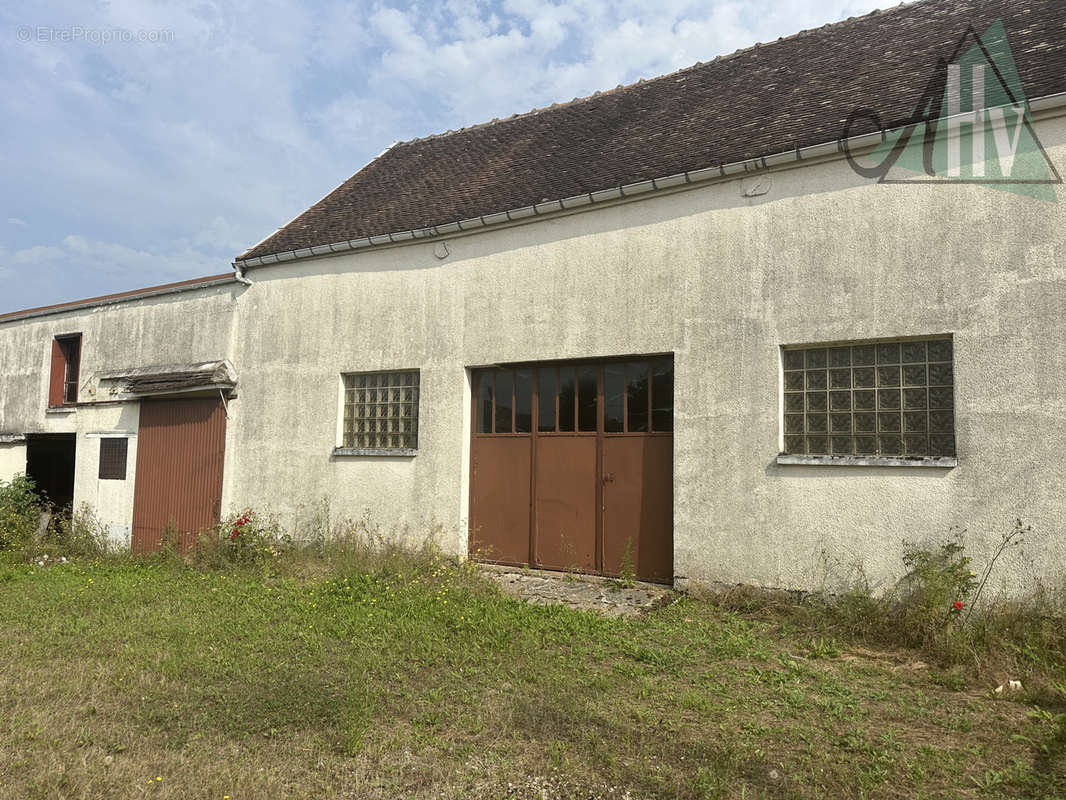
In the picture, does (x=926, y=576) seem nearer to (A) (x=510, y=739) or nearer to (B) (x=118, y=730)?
(A) (x=510, y=739)

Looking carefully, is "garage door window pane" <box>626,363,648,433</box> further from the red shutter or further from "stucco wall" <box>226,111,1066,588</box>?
the red shutter

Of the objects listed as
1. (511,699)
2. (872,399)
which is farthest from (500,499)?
(511,699)

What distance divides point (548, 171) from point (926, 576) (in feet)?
22.1

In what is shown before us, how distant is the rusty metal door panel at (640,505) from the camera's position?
8531 mm

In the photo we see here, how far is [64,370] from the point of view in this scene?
14.8 meters

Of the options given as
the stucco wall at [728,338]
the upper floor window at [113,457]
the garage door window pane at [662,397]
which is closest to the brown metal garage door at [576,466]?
the garage door window pane at [662,397]

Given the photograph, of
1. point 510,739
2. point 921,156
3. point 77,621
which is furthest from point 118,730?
point 921,156

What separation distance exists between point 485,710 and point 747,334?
475cm

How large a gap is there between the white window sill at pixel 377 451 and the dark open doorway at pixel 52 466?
23.7ft

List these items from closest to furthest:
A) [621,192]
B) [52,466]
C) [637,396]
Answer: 1. [621,192]
2. [637,396]
3. [52,466]

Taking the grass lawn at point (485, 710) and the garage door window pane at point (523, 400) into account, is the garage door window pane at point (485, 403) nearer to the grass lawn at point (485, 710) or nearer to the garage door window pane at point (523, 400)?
the garage door window pane at point (523, 400)

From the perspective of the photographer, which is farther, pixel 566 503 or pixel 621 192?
pixel 566 503

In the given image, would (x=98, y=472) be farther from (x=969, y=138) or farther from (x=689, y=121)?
(x=969, y=138)

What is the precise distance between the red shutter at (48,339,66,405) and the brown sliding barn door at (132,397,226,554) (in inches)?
122
